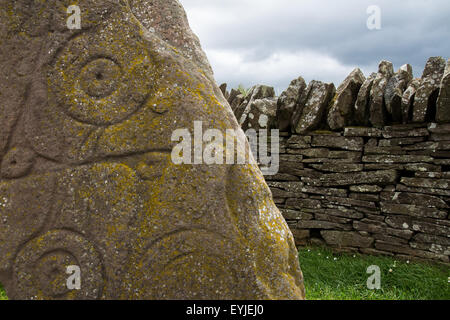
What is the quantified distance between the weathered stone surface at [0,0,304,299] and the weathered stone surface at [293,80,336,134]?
3212mm

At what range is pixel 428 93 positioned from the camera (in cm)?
492

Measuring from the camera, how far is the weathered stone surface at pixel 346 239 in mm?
5480

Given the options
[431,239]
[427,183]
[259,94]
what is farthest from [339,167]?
[259,94]

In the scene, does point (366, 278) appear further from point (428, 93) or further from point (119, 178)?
point (119, 178)

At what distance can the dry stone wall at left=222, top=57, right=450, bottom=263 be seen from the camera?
500cm

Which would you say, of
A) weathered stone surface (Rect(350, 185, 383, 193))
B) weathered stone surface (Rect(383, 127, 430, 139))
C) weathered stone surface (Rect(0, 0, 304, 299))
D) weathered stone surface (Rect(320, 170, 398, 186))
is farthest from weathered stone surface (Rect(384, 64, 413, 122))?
weathered stone surface (Rect(0, 0, 304, 299))

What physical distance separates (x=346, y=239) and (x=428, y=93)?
214 cm

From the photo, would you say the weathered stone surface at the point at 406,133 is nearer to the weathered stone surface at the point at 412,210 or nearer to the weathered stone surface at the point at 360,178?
the weathered stone surface at the point at 360,178

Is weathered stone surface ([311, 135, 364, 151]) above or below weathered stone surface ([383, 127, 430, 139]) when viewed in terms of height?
below

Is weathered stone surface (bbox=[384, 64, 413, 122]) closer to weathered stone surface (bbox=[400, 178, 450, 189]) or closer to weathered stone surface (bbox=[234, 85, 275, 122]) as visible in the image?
weathered stone surface (bbox=[400, 178, 450, 189])

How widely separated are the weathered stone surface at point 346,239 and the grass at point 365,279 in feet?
0.53

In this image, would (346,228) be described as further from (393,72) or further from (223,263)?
(223,263)

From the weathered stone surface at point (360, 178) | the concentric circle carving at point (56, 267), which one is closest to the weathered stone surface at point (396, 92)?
the weathered stone surface at point (360, 178)
